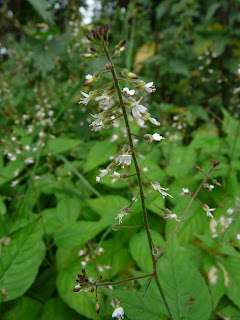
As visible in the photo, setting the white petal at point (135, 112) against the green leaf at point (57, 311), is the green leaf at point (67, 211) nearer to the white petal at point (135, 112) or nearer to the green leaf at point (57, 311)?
the green leaf at point (57, 311)

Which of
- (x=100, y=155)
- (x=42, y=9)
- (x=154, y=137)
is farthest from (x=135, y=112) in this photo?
(x=42, y=9)

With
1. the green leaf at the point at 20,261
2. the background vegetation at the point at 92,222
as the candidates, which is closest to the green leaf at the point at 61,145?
the background vegetation at the point at 92,222

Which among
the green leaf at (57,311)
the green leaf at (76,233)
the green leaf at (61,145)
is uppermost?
the green leaf at (61,145)

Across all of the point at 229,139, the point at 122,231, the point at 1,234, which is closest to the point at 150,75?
the point at 229,139

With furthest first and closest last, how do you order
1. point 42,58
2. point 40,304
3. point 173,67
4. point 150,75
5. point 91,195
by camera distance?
point 150,75, point 173,67, point 42,58, point 91,195, point 40,304

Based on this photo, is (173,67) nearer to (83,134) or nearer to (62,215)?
(83,134)

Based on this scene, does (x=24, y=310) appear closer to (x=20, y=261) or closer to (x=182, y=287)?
(x=20, y=261)
